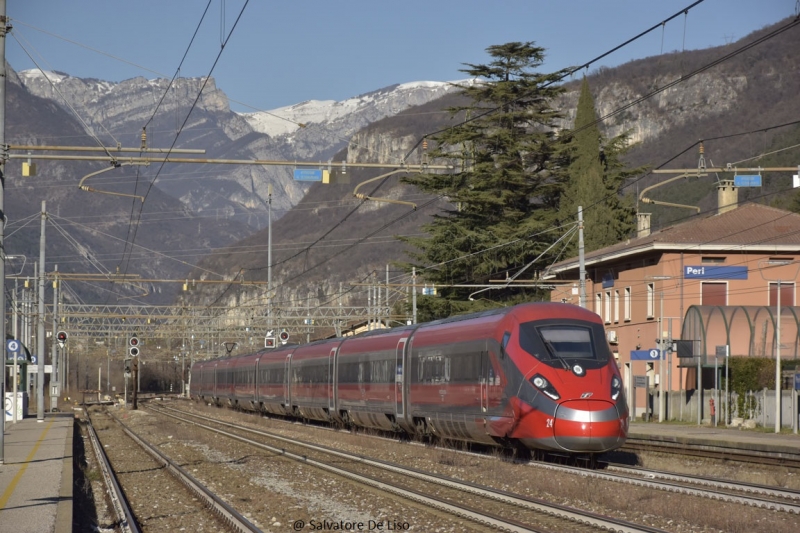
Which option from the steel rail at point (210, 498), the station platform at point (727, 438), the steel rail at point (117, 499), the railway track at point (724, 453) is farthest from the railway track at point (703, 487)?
the steel rail at point (117, 499)

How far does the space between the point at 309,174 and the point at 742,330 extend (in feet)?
82.1

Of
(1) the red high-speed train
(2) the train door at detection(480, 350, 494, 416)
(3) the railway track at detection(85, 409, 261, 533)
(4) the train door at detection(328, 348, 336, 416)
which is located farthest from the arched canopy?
(3) the railway track at detection(85, 409, 261, 533)

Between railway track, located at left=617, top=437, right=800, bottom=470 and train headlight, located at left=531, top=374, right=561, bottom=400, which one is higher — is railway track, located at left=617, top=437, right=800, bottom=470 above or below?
below

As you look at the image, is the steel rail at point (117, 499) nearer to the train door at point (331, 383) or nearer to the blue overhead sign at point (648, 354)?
the train door at point (331, 383)

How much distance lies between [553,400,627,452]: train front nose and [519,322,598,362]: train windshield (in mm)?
1175

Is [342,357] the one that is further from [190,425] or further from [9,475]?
[9,475]

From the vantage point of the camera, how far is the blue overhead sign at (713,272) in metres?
50.2

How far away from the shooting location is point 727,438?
1272 inches

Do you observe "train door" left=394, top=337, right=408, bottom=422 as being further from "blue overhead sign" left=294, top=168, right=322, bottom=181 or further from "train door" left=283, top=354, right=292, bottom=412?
"train door" left=283, top=354, right=292, bottom=412

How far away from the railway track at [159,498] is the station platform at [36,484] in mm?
864

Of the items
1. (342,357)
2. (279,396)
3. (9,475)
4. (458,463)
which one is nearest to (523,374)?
(458,463)

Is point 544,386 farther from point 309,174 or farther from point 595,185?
point 595,185

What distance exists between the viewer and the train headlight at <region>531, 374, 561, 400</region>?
2212 centimetres

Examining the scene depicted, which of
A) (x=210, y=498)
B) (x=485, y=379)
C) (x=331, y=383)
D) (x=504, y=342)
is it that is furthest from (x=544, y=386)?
(x=331, y=383)
